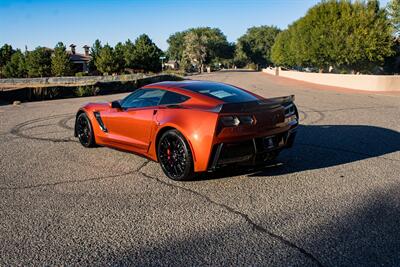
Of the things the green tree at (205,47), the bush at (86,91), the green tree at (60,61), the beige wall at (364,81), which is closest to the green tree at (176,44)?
the green tree at (205,47)

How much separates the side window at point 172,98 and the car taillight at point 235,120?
0.90 metres

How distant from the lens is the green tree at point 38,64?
50781 mm

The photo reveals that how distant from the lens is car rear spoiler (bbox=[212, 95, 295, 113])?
4.37 m

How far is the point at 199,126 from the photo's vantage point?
14.5 feet

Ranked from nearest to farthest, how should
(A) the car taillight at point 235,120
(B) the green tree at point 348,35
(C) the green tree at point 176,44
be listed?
(A) the car taillight at point 235,120 < (B) the green tree at point 348,35 < (C) the green tree at point 176,44

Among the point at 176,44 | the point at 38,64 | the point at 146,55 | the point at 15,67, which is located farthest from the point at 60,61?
the point at 176,44

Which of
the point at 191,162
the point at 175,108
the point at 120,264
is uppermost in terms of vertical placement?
the point at 175,108

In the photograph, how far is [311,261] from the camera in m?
2.86

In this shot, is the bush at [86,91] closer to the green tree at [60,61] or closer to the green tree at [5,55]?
the green tree at [60,61]

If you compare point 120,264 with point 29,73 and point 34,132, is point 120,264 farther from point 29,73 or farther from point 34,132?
point 29,73

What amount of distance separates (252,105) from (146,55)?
54.0 m

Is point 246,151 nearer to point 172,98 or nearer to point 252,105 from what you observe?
point 252,105

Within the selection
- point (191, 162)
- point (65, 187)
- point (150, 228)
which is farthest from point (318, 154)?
point (65, 187)

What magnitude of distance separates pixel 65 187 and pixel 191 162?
170 centimetres
